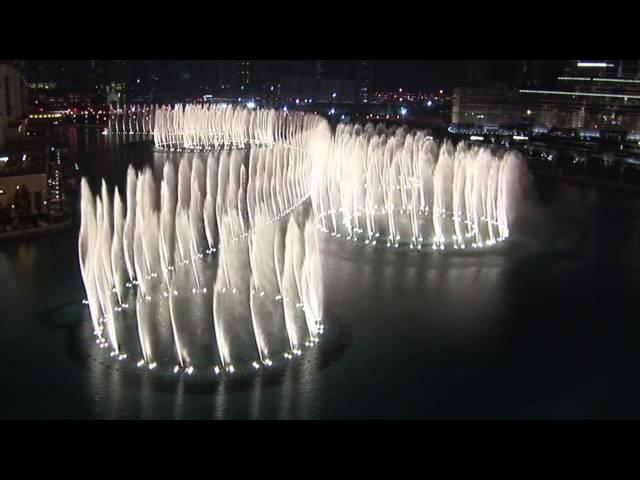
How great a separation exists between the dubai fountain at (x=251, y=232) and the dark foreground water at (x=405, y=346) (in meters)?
0.60

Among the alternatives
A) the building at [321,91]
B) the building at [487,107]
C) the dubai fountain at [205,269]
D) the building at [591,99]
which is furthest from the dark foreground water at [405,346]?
the building at [321,91]

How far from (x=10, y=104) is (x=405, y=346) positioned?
27.2 meters

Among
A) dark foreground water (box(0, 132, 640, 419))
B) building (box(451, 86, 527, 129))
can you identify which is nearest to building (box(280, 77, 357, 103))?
building (box(451, 86, 527, 129))

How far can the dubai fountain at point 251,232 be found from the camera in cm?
1131

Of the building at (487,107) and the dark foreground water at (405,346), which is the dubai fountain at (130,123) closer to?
the building at (487,107)

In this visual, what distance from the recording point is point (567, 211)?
72.8ft

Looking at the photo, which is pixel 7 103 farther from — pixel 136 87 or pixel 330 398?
pixel 136 87

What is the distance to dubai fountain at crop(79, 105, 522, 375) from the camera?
1131 cm

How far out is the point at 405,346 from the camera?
36.3 ft

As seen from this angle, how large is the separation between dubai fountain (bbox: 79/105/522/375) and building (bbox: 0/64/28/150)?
6.16 meters

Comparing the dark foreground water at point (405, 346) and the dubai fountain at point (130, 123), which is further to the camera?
the dubai fountain at point (130, 123)

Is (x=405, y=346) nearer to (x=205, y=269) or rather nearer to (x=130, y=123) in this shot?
(x=205, y=269)

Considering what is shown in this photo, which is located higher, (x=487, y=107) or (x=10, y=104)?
(x=487, y=107)

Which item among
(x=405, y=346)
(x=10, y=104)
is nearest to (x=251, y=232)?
(x=405, y=346)
